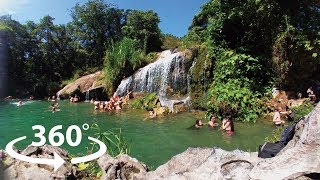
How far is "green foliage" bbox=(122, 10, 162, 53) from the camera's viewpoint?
31391 mm

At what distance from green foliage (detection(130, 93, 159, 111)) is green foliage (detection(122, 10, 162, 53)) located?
10564mm

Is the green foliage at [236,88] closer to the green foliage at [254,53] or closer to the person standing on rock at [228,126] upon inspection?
the green foliage at [254,53]

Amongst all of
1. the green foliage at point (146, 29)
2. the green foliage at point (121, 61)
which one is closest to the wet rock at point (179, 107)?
the green foliage at point (121, 61)

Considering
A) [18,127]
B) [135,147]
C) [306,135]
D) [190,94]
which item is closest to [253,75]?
[190,94]

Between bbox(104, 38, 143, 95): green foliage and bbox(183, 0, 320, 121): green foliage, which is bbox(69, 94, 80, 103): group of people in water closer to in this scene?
bbox(104, 38, 143, 95): green foliage

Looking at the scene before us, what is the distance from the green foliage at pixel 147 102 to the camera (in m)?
19.5

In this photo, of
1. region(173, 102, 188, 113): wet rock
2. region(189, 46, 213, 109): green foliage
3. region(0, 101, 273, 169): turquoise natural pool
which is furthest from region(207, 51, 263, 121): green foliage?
region(173, 102, 188, 113): wet rock

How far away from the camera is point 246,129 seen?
12766 millimetres

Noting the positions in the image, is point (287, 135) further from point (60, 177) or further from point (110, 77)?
point (110, 77)

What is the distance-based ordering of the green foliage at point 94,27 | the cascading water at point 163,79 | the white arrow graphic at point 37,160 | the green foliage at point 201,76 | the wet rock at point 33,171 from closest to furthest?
the wet rock at point 33,171
the white arrow graphic at point 37,160
the green foliage at point 201,76
the cascading water at point 163,79
the green foliage at point 94,27

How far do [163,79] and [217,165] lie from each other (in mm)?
17027

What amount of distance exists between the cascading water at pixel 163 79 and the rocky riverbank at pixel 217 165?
12730mm

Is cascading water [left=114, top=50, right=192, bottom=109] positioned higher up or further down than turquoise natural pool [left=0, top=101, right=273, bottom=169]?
higher up

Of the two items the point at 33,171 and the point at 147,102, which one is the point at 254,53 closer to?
the point at 147,102
